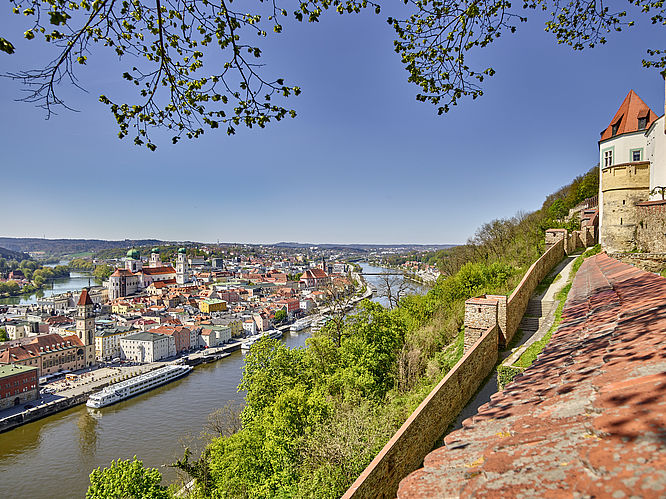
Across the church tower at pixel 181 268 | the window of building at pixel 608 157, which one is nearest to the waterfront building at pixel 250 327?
the window of building at pixel 608 157

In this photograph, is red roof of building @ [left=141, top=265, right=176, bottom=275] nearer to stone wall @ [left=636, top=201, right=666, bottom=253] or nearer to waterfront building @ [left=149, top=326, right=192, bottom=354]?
waterfront building @ [left=149, top=326, right=192, bottom=354]

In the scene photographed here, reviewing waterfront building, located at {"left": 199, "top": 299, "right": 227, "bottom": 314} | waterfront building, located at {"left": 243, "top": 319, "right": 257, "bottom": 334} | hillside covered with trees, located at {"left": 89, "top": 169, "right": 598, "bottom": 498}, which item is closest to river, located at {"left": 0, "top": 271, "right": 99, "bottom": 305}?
waterfront building, located at {"left": 199, "top": 299, "right": 227, "bottom": 314}

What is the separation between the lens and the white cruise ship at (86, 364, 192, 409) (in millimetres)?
25484

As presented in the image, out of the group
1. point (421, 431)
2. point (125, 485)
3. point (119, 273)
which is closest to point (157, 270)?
point (119, 273)

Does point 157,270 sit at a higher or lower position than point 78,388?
higher

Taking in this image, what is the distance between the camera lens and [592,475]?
1072 mm

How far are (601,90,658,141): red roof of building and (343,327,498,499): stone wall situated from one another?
14095mm

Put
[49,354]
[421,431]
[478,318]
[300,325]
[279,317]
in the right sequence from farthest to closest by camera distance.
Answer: [279,317] → [300,325] → [49,354] → [478,318] → [421,431]

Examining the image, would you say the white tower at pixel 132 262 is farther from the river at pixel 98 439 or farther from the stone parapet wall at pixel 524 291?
the stone parapet wall at pixel 524 291

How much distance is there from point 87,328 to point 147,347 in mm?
6409

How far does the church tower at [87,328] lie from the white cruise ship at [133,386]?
11.1m

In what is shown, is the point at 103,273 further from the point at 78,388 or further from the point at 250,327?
the point at 78,388

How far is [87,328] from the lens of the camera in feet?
124

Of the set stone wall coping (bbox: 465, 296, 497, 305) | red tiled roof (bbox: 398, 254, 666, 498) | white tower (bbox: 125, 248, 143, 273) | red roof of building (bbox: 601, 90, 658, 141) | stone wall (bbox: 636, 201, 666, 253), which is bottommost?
white tower (bbox: 125, 248, 143, 273)
